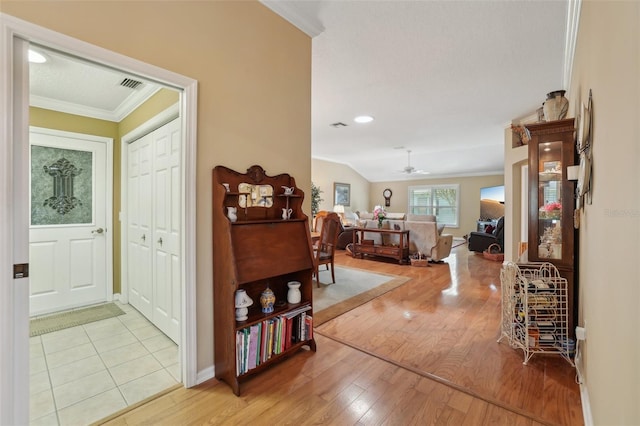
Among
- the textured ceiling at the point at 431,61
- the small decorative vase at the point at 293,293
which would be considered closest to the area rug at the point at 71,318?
the small decorative vase at the point at 293,293

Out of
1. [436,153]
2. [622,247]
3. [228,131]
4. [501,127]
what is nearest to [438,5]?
[228,131]

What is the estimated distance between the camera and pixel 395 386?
186 cm

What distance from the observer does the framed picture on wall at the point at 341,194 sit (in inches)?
374

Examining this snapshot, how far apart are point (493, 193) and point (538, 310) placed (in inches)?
301

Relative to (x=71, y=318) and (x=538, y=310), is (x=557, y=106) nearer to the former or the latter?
(x=538, y=310)

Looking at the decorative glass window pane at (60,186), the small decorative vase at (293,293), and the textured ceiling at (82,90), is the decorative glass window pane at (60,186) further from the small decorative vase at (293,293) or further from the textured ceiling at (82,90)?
the small decorative vase at (293,293)

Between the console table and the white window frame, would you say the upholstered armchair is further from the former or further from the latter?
the white window frame

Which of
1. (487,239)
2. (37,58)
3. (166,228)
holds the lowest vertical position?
(487,239)

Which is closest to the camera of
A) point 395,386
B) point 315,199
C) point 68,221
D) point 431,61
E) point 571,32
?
point 395,386

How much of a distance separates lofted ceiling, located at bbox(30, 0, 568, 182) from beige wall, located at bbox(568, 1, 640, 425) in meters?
0.89

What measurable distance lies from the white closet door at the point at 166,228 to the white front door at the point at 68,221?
3.72ft

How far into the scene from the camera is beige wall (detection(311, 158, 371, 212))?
884 cm

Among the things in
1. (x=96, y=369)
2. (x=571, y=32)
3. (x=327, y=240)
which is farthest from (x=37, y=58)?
(x=571, y=32)

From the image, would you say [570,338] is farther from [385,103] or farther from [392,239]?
[392,239]
